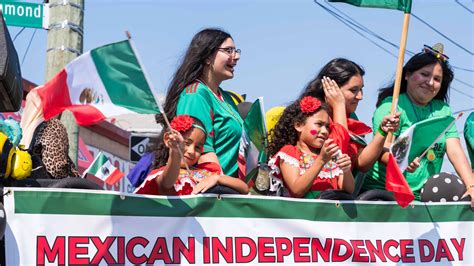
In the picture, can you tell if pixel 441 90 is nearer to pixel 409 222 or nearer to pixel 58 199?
pixel 409 222

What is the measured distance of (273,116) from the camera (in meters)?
6.81

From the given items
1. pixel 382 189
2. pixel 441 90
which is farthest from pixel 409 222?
pixel 441 90

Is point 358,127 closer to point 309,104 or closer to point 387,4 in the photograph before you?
point 309,104

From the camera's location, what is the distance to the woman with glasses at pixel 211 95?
5.57 meters

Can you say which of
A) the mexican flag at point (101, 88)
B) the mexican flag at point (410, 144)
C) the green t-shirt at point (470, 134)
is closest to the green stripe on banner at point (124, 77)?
the mexican flag at point (101, 88)

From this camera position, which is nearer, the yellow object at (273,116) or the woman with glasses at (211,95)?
the woman with glasses at (211,95)

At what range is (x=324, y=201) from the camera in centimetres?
548

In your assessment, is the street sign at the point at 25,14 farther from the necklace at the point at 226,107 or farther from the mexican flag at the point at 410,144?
the mexican flag at the point at 410,144

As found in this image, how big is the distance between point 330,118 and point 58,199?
2109mm

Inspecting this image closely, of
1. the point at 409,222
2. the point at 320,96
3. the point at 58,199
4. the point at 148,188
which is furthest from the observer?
the point at 320,96

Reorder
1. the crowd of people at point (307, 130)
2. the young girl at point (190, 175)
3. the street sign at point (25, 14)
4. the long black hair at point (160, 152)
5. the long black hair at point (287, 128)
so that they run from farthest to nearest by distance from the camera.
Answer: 1. the street sign at point (25, 14)
2. the long black hair at point (287, 128)
3. the long black hair at point (160, 152)
4. the crowd of people at point (307, 130)
5. the young girl at point (190, 175)

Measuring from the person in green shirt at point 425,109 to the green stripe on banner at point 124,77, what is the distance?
1839mm

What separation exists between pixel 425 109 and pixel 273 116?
109 cm

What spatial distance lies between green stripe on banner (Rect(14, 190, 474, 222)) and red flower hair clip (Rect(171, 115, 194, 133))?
451mm
